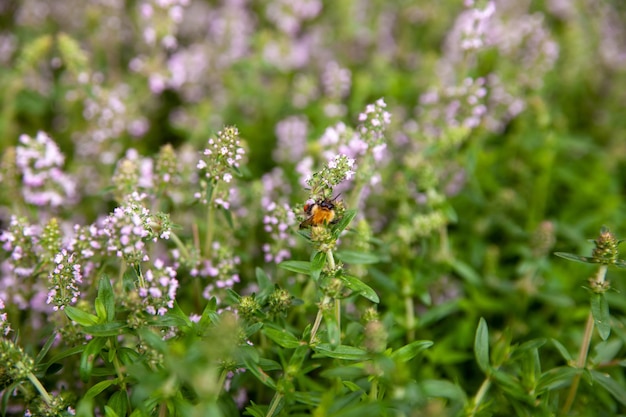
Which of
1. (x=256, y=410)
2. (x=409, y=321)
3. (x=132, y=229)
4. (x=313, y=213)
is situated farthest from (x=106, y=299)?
(x=409, y=321)

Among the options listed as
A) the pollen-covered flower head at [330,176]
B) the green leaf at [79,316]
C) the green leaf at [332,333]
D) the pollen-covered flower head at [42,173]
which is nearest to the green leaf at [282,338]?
the green leaf at [332,333]

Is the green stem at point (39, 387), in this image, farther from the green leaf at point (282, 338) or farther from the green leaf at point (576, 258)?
the green leaf at point (576, 258)

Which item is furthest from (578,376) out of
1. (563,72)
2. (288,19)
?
(288,19)

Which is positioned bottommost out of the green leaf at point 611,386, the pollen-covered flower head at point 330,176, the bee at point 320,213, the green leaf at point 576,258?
the green leaf at point 611,386

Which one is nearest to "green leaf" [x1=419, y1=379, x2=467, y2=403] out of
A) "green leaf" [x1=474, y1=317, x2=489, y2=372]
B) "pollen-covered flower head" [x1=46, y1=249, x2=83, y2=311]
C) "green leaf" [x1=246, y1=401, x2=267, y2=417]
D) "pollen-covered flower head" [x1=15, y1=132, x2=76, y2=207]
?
"green leaf" [x1=474, y1=317, x2=489, y2=372]

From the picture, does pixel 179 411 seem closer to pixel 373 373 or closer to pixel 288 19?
pixel 373 373

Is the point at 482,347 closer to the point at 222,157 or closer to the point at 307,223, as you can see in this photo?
the point at 307,223
